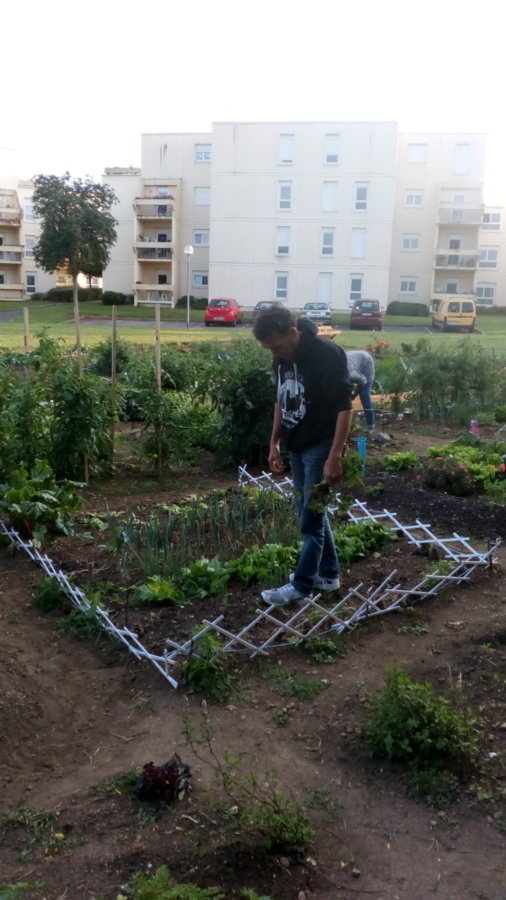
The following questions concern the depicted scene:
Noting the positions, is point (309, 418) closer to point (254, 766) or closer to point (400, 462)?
point (254, 766)

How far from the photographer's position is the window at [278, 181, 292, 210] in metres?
43.3

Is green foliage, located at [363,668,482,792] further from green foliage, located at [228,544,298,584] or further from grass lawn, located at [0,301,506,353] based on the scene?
grass lawn, located at [0,301,506,353]

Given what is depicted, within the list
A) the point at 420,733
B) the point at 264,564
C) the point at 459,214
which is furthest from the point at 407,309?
the point at 420,733

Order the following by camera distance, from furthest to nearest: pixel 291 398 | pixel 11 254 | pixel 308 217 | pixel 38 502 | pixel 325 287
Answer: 1. pixel 11 254
2. pixel 325 287
3. pixel 308 217
4. pixel 38 502
5. pixel 291 398

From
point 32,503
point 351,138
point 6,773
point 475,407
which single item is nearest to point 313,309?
point 351,138

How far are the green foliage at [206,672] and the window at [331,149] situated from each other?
43.4m

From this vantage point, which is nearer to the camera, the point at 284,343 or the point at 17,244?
the point at 284,343

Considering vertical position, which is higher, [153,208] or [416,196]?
[416,196]

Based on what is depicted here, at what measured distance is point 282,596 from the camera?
418cm

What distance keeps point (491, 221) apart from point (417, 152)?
7242 mm

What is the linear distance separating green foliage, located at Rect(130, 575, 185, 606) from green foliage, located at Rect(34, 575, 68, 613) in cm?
48

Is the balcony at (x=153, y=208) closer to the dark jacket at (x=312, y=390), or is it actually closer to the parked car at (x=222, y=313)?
the parked car at (x=222, y=313)

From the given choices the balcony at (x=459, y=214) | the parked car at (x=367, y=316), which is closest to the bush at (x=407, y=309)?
the balcony at (x=459, y=214)

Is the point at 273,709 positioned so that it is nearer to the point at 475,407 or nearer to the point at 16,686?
the point at 16,686
